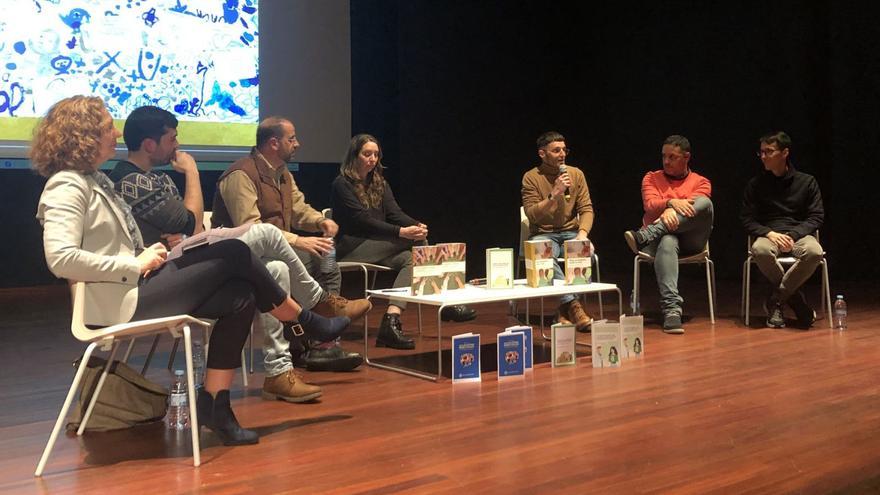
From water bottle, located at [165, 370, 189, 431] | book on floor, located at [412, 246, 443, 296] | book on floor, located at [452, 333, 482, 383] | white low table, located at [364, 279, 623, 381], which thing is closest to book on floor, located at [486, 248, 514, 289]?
white low table, located at [364, 279, 623, 381]

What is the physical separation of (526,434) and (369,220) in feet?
6.89

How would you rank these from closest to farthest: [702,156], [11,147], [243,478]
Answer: [243,478] < [11,147] < [702,156]

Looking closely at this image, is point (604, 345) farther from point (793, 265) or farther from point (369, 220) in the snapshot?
point (793, 265)

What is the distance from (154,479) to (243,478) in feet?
0.79

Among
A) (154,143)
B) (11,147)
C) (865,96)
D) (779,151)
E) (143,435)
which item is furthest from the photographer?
(865,96)

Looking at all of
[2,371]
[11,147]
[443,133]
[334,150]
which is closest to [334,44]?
[334,150]

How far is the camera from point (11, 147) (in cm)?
590

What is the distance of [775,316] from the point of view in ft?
17.1

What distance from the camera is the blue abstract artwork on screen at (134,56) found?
18.9 ft

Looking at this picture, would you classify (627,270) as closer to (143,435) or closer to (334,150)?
(334,150)

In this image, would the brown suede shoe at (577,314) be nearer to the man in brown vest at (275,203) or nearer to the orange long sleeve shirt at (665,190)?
the orange long sleeve shirt at (665,190)

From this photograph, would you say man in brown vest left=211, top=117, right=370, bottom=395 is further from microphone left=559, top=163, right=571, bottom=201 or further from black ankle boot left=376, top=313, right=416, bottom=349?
microphone left=559, top=163, right=571, bottom=201

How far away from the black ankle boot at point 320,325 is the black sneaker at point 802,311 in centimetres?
286

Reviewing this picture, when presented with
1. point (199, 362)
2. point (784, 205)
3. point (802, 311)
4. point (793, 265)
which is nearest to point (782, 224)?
point (784, 205)
